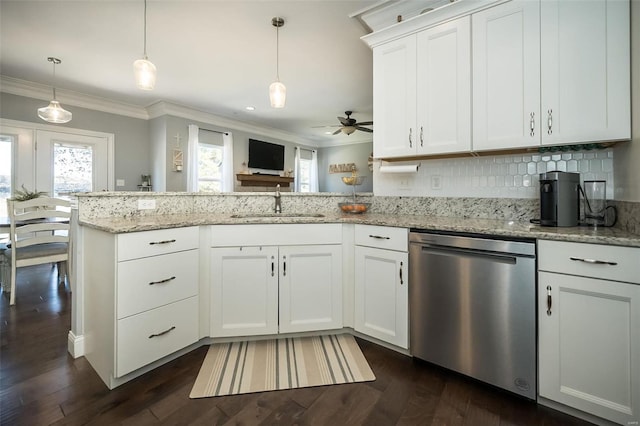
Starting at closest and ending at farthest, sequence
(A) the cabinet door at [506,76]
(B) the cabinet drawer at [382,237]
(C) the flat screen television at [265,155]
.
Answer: (A) the cabinet door at [506,76] < (B) the cabinet drawer at [382,237] < (C) the flat screen television at [265,155]

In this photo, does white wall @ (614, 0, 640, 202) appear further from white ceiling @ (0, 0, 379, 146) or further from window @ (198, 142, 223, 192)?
window @ (198, 142, 223, 192)

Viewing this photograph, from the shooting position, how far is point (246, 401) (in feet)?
4.88

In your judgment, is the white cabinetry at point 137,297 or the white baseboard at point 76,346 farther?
the white baseboard at point 76,346

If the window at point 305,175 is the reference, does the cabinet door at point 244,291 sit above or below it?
below

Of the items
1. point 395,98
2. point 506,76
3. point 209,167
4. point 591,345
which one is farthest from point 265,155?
point 591,345

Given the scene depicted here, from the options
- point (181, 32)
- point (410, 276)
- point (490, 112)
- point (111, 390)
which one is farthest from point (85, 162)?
point (490, 112)

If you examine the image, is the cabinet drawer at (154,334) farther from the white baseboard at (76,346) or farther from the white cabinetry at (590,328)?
the white cabinetry at (590,328)

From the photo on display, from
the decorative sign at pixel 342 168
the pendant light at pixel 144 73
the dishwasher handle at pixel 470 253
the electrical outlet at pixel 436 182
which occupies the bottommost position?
the dishwasher handle at pixel 470 253

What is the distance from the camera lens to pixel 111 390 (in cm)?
157

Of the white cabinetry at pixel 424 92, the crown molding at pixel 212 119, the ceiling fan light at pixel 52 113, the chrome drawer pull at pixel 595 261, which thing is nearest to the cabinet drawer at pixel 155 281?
the white cabinetry at pixel 424 92

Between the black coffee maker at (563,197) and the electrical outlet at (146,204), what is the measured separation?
263 centimetres

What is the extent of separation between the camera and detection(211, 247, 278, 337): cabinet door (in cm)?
202

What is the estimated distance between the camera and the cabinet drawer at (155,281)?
159cm

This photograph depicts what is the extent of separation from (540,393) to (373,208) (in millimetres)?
1660
